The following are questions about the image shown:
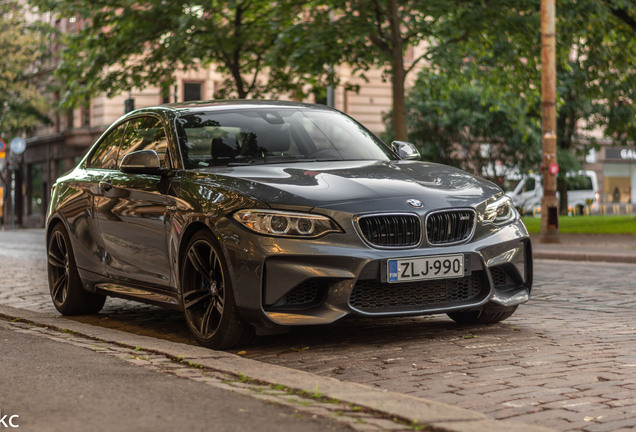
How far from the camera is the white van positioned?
4606 cm

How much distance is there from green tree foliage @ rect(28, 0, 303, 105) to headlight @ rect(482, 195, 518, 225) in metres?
16.1

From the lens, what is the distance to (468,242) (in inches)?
250

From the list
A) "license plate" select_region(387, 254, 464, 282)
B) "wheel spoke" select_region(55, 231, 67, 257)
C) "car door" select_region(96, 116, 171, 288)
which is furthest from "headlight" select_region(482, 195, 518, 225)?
"wheel spoke" select_region(55, 231, 67, 257)

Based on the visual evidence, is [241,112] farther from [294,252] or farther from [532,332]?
[532,332]

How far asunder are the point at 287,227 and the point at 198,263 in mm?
785

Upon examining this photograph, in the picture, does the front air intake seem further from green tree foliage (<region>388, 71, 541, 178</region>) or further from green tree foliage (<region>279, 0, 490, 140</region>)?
green tree foliage (<region>388, 71, 541, 178</region>)

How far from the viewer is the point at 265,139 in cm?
724

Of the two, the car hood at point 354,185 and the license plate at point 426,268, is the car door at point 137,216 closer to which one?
the car hood at point 354,185

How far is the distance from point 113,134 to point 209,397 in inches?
167

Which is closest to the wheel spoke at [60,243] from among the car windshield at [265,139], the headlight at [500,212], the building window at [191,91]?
the car windshield at [265,139]

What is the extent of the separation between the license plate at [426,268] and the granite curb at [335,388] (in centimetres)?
100

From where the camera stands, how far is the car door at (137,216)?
→ 699 centimetres

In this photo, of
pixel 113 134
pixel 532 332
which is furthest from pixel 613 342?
pixel 113 134

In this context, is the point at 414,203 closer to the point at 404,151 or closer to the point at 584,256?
the point at 404,151
